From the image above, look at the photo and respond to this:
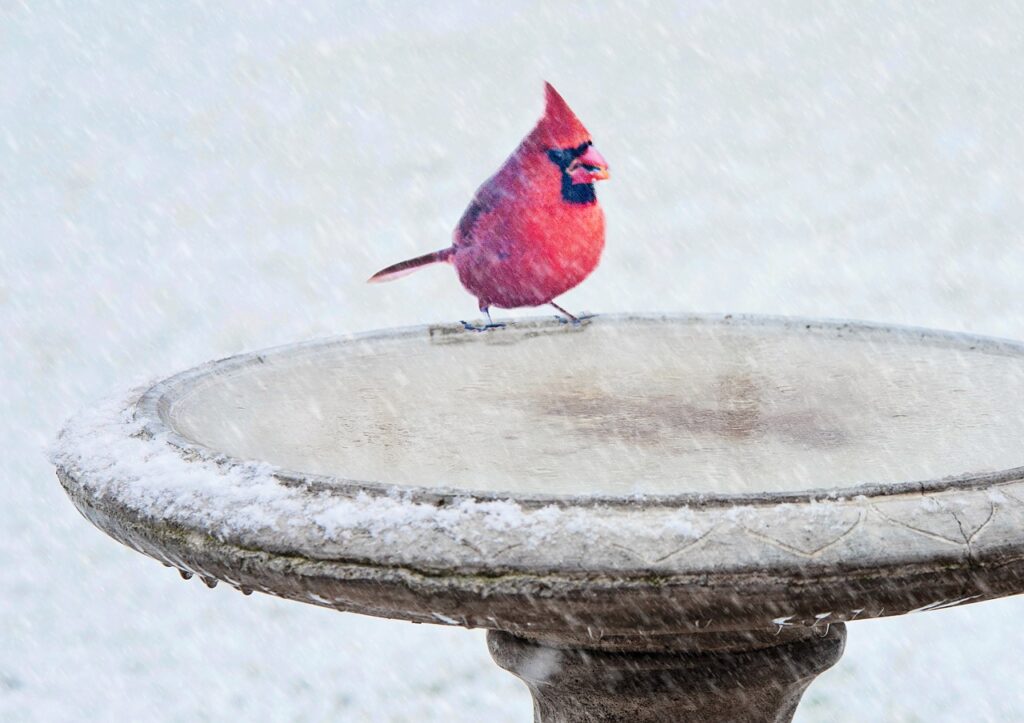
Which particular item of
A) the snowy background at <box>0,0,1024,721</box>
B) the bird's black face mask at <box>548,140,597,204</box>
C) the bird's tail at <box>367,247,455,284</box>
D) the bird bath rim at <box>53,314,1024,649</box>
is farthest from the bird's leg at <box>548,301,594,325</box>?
the snowy background at <box>0,0,1024,721</box>

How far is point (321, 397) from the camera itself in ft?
6.22

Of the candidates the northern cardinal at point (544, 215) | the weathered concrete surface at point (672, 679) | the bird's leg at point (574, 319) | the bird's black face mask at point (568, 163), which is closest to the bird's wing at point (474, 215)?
the northern cardinal at point (544, 215)

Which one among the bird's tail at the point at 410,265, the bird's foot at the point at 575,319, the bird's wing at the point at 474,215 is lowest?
the bird's foot at the point at 575,319

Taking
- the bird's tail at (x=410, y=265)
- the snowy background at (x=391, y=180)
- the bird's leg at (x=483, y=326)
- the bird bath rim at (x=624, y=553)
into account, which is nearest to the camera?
the bird bath rim at (x=624, y=553)

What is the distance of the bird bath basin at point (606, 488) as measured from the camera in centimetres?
113

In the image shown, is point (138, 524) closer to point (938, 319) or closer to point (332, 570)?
point (332, 570)

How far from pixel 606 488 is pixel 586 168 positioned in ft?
2.89

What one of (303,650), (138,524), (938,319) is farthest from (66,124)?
(138,524)

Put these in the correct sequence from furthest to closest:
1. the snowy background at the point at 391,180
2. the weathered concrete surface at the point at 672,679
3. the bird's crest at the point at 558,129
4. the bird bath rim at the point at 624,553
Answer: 1. the snowy background at the point at 391,180
2. the bird's crest at the point at 558,129
3. the weathered concrete surface at the point at 672,679
4. the bird bath rim at the point at 624,553

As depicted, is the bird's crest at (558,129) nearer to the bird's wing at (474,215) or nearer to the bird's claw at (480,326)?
the bird's wing at (474,215)

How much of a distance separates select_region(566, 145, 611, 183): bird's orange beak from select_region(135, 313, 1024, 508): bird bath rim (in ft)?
1.50

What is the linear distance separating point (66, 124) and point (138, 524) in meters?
7.15

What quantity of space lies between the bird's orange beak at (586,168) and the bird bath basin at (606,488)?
34 centimetres

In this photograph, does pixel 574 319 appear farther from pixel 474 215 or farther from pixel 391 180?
pixel 391 180
